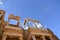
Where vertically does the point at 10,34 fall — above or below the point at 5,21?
below

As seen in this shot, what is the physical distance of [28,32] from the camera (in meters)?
22.5

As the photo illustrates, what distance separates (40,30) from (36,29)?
2.44 ft

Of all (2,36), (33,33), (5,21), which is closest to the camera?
(2,36)

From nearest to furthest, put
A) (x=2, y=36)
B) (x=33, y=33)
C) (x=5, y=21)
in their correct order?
1. (x=2, y=36)
2. (x=33, y=33)
3. (x=5, y=21)

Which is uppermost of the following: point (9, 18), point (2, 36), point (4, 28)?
point (9, 18)

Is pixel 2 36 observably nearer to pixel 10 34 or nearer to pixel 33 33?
pixel 10 34

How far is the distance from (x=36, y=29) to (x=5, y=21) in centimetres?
566

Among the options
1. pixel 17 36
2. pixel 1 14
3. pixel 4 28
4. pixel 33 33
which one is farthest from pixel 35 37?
pixel 1 14

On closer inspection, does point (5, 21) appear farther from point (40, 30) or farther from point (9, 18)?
point (40, 30)

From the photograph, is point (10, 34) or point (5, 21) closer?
point (10, 34)

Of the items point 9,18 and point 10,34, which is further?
point 9,18

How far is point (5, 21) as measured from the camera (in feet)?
76.4

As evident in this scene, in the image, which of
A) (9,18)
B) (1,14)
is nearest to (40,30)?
(9,18)

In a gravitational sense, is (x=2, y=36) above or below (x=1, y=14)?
below
